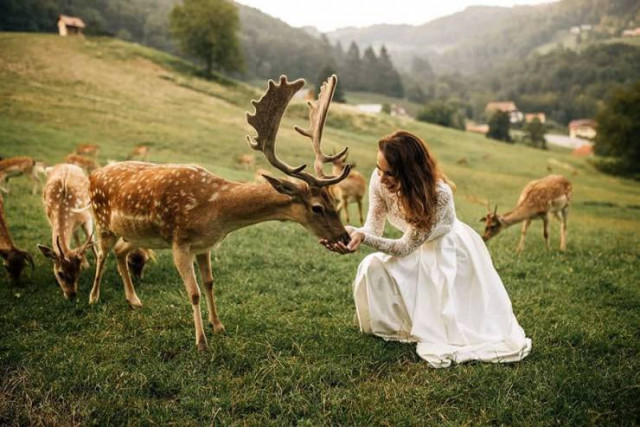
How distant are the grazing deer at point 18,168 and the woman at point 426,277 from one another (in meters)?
11.3

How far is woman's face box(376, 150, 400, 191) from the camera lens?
448 cm

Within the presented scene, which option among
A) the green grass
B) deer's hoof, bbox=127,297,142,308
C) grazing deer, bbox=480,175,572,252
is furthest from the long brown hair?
grazing deer, bbox=480,175,572,252

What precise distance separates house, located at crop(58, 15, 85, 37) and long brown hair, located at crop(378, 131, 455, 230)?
4140 centimetres

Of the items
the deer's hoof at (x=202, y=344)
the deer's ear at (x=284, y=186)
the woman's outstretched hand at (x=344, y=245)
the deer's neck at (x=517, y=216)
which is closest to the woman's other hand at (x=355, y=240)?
the woman's outstretched hand at (x=344, y=245)

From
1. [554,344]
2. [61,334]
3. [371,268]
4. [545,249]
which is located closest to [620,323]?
[554,344]

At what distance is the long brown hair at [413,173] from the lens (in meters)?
4.41

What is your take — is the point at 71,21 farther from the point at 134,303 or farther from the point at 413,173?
the point at 413,173

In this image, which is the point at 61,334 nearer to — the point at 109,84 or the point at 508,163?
the point at 109,84

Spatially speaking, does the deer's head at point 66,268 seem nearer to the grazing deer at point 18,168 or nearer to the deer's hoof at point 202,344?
the deer's hoof at point 202,344

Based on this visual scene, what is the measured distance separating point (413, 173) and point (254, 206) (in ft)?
5.23

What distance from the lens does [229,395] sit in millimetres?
3766

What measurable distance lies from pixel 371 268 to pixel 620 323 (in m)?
3.30

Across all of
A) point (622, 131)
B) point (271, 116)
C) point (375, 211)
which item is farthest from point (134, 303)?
point (622, 131)

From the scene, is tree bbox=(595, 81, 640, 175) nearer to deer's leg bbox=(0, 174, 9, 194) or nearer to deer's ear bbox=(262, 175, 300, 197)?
deer's ear bbox=(262, 175, 300, 197)
